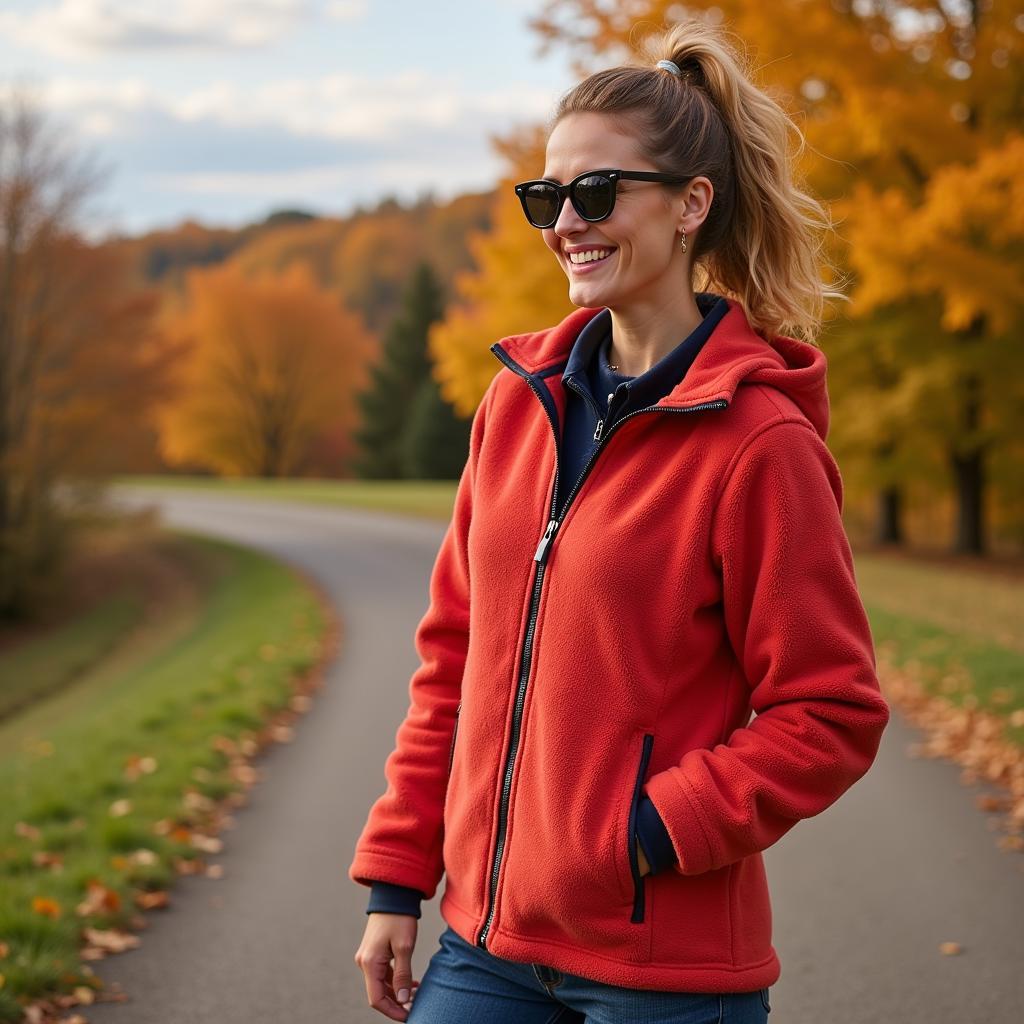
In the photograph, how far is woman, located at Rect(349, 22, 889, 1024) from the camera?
1.84 meters

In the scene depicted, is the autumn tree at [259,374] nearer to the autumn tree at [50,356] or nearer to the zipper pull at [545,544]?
the autumn tree at [50,356]

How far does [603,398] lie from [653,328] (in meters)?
0.14

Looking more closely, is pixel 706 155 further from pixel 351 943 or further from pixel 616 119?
pixel 351 943

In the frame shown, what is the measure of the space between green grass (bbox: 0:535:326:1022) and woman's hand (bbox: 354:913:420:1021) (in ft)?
6.89

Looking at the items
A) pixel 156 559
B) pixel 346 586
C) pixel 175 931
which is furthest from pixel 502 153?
pixel 175 931

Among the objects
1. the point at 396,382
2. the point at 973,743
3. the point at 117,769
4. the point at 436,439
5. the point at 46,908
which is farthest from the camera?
the point at 396,382

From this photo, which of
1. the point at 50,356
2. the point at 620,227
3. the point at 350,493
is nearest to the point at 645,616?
the point at 620,227

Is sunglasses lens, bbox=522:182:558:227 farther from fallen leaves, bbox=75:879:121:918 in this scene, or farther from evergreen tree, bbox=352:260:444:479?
evergreen tree, bbox=352:260:444:479

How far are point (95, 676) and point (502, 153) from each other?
327 inches

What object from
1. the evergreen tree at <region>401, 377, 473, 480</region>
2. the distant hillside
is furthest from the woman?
the distant hillside

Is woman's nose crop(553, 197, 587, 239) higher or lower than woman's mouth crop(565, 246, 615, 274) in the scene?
higher

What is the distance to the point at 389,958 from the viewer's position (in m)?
→ 2.18

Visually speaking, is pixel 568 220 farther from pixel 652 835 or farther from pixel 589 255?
pixel 652 835

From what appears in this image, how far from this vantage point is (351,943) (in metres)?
4.60
